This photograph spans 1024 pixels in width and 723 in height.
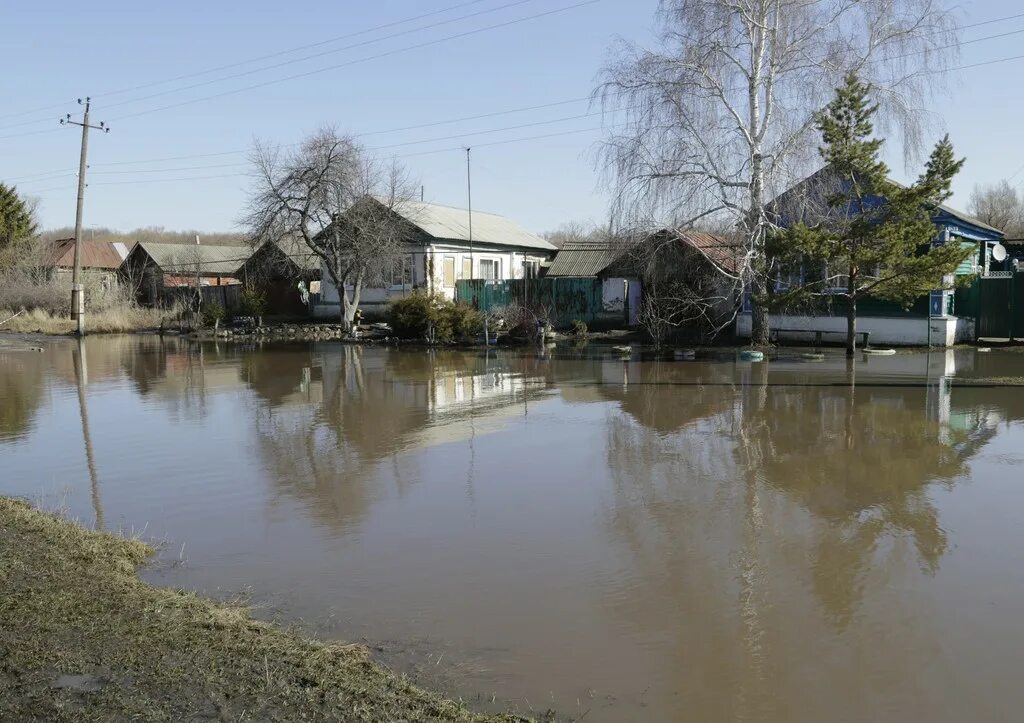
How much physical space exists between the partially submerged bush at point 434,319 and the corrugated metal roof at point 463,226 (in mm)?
6270

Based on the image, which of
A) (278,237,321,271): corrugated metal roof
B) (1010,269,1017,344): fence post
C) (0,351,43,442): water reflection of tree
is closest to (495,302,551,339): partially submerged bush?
(278,237,321,271): corrugated metal roof

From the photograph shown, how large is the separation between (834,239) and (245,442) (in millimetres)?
13947

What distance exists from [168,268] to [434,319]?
27841 mm

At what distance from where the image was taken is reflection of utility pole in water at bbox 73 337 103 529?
8625 millimetres

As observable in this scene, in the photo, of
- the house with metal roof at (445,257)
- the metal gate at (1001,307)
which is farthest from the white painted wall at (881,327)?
the house with metal roof at (445,257)

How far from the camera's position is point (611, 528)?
7879 mm

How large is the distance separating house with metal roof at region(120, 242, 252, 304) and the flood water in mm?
34153

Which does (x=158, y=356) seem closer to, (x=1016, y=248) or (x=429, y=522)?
(x=429, y=522)

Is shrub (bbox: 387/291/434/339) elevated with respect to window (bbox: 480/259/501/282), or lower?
lower

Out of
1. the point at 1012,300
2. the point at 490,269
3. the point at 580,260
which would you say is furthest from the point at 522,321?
the point at 1012,300

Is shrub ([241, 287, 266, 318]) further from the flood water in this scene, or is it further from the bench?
the bench

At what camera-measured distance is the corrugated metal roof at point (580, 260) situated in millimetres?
37719

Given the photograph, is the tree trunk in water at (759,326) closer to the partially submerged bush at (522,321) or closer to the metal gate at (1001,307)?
the metal gate at (1001,307)

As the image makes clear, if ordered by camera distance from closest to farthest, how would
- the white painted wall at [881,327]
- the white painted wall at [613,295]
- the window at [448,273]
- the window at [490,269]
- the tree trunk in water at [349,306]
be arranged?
the white painted wall at [881,327], the white painted wall at [613,295], the tree trunk in water at [349,306], the window at [448,273], the window at [490,269]
